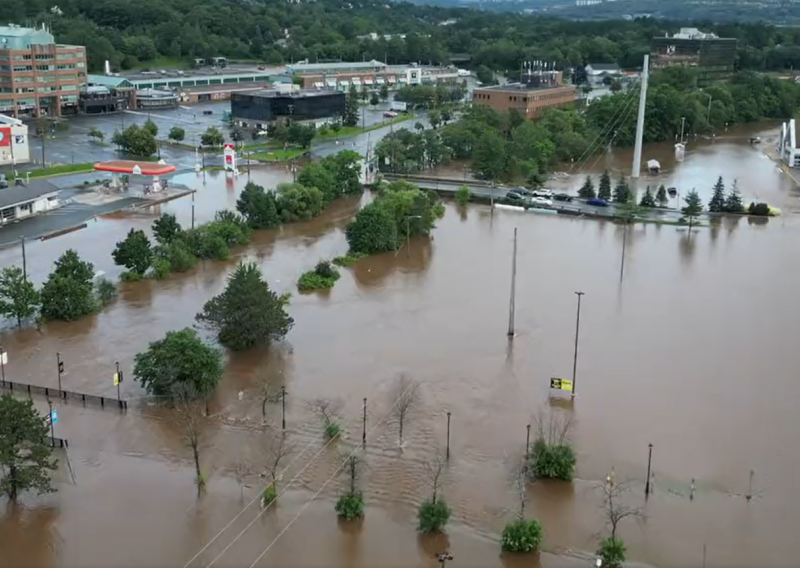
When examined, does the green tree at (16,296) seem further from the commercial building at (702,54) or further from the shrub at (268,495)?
the commercial building at (702,54)

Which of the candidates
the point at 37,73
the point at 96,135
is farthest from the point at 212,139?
the point at 37,73

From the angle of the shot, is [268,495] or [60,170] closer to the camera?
[268,495]

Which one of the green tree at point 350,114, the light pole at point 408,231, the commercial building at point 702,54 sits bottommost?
the light pole at point 408,231

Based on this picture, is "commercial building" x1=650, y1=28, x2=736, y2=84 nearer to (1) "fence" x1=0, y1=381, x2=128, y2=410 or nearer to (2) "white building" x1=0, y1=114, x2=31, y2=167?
(2) "white building" x1=0, y1=114, x2=31, y2=167

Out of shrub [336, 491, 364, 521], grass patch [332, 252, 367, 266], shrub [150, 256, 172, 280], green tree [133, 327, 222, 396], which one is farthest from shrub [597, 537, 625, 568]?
shrub [150, 256, 172, 280]

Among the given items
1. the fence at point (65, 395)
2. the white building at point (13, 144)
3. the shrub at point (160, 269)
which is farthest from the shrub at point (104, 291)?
the white building at point (13, 144)

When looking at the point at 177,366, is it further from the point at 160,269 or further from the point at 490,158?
the point at 490,158

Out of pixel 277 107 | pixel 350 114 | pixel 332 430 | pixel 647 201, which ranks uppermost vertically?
pixel 277 107
